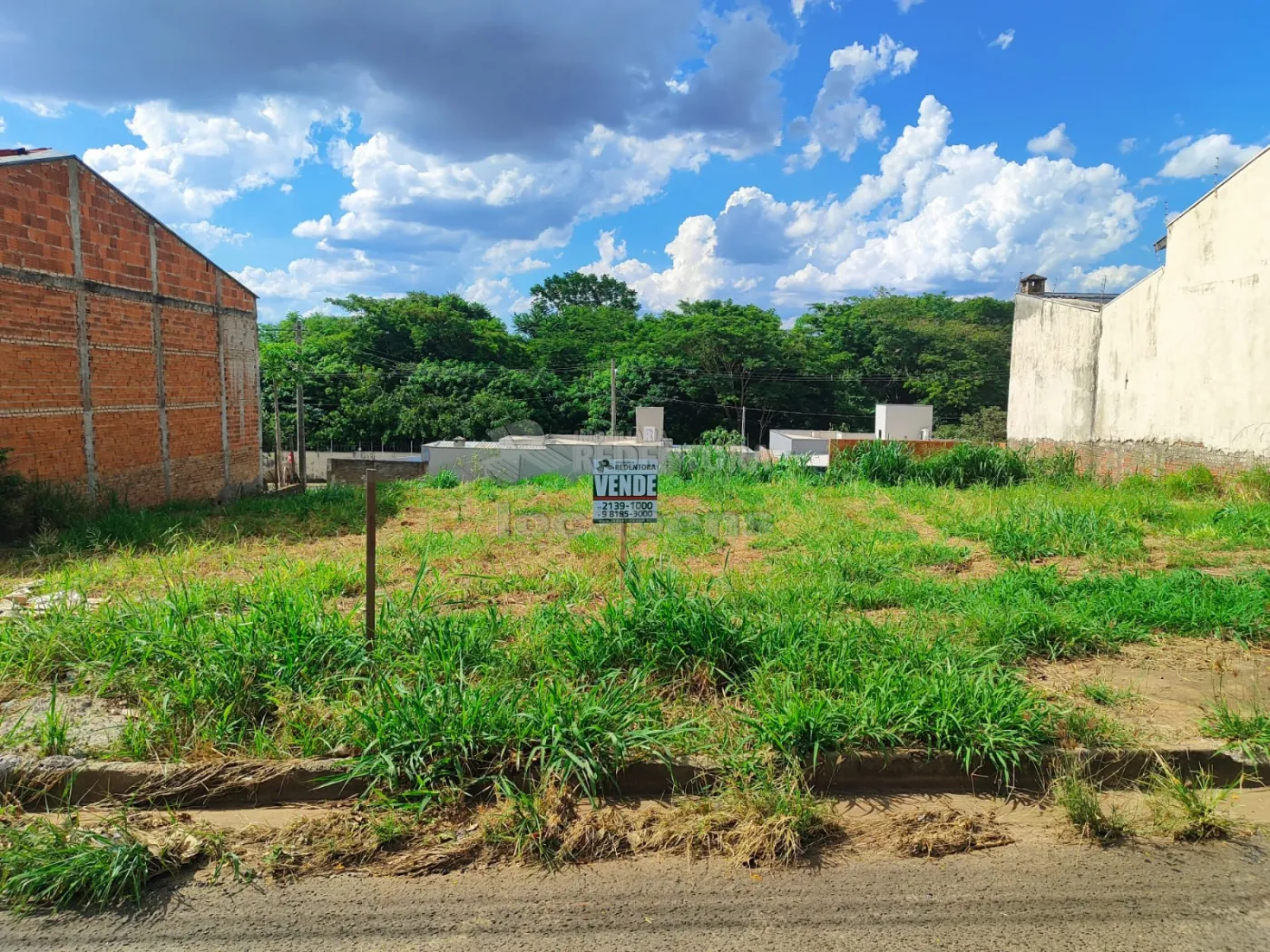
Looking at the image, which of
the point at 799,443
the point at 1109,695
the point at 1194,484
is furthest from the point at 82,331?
the point at 799,443

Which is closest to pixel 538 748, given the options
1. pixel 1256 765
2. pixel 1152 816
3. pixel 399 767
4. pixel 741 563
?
pixel 399 767

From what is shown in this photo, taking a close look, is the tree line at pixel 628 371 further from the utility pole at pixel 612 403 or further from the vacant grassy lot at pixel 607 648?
the vacant grassy lot at pixel 607 648

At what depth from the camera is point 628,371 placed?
4075cm

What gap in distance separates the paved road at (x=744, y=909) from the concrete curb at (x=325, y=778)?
18.8 inches

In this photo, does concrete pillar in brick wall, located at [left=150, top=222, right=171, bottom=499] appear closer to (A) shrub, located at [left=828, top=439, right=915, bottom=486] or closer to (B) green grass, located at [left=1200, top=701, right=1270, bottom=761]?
(A) shrub, located at [left=828, top=439, right=915, bottom=486]

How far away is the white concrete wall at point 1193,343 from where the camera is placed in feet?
41.0

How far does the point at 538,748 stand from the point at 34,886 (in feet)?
6.29

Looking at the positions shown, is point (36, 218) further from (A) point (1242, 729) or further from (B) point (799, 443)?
(B) point (799, 443)

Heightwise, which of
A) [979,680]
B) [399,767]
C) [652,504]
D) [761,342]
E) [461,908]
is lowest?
[461,908]

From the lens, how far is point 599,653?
443 cm

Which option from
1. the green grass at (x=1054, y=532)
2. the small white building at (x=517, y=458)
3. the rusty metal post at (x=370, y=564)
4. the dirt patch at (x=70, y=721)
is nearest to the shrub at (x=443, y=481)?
the small white building at (x=517, y=458)

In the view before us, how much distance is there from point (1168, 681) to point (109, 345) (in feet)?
49.4

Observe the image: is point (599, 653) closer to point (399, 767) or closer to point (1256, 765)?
point (399, 767)

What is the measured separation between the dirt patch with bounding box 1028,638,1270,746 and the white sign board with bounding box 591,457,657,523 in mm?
2639
